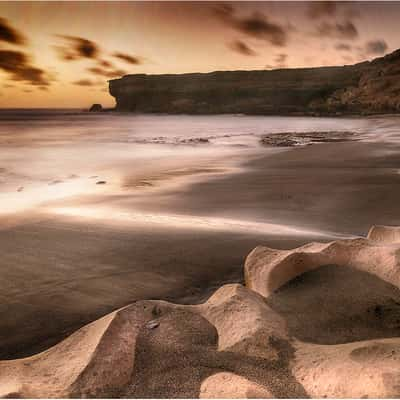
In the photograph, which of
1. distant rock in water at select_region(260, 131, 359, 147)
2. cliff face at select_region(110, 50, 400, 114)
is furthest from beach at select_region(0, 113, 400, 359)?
cliff face at select_region(110, 50, 400, 114)

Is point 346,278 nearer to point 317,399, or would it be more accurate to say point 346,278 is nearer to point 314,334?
point 314,334

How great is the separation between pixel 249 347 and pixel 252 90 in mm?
67976

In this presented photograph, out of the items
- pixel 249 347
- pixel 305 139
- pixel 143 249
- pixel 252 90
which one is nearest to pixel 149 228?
pixel 143 249

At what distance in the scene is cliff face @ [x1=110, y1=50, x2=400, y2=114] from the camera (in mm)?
44438

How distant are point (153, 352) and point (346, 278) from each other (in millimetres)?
1032

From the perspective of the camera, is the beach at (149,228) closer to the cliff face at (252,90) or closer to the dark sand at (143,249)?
the dark sand at (143,249)

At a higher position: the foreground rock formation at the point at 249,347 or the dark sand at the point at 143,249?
the foreground rock formation at the point at 249,347

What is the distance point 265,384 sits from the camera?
47.4 inches

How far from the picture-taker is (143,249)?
2.81 m

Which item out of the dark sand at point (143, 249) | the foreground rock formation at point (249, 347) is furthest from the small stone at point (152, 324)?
the dark sand at point (143, 249)

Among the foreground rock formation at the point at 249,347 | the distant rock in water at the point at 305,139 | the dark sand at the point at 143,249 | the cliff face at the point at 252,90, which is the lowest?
the dark sand at the point at 143,249

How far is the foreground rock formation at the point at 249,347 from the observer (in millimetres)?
1179

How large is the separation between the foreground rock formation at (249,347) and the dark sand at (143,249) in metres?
0.48

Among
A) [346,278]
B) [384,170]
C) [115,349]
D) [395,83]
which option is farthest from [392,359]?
[395,83]
